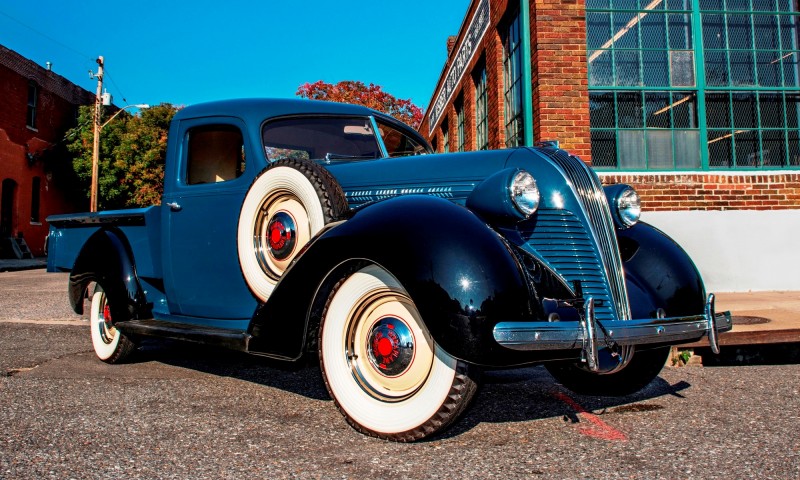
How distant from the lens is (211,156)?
4.35m

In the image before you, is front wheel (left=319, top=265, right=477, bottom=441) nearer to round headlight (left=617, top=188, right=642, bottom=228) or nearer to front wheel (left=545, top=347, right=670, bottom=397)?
front wheel (left=545, top=347, right=670, bottom=397)

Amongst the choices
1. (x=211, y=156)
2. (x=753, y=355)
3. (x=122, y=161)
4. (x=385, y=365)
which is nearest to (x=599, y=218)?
(x=385, y=365)

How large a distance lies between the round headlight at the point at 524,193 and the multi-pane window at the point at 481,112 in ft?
28.0

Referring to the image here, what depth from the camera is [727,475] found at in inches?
91.6

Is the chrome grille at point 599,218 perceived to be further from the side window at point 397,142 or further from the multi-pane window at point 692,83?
the multi-pane window at point 692,83

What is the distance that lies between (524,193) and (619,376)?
129 centimetres

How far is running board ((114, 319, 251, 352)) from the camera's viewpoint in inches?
131

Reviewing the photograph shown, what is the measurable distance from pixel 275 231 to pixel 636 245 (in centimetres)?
198

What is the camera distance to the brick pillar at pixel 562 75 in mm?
8078

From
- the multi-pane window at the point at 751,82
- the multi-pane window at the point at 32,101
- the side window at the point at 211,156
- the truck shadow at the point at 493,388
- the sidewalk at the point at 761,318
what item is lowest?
the truck shadow at the point at 493,388

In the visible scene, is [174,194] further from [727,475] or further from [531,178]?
[727,475]

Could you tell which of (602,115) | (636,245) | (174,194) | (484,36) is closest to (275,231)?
(174,194)

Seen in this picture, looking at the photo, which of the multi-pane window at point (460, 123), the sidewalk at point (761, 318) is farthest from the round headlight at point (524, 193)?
the multi-pane window at point (460, 123)

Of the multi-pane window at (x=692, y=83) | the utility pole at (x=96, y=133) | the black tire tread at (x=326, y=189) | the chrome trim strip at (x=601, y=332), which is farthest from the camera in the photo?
the utility pole at (x=96, y=133)
